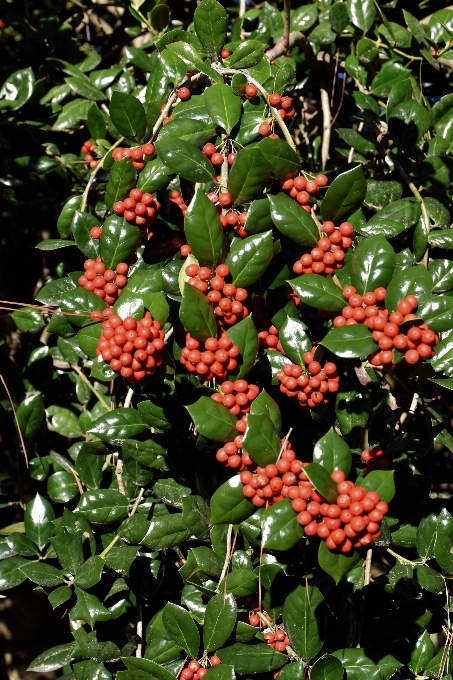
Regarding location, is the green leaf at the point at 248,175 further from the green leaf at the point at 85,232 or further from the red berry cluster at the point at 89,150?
the red berry cluster at the point at 89,150

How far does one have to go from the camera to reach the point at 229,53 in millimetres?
1758

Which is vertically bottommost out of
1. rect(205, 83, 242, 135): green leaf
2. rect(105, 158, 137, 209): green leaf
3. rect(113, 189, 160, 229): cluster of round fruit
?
rect(113, 189, 160, 229): cluster of round fruit

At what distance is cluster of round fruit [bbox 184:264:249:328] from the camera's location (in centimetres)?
134

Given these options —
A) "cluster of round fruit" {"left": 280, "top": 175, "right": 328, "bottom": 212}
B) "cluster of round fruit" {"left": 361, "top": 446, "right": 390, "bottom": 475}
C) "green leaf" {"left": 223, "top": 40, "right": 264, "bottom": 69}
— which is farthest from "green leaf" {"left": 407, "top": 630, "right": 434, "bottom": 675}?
"green leaf" {"left": 223, "top": 40, "right": 264, "bottom": 69}

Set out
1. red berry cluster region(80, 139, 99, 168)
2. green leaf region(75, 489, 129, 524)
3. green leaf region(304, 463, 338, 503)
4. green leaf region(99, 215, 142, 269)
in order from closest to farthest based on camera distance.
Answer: green leaf region(304, 463, 338, 503), green leaf region(99, 215, 142, 269), green leaf region(75, 489, 129, 524), red berry cluster region(80, 139, 99, 168)

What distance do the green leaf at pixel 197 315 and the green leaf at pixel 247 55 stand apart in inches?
27.9

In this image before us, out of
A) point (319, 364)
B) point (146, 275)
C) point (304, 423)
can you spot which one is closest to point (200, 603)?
point (304, 423)

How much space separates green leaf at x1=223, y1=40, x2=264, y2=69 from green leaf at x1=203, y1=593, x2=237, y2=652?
1.29 meters

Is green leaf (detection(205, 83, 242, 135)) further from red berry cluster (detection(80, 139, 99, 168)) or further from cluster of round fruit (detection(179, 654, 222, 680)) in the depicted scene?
cluster of round fruit (detection(179, 654, 222, 680))

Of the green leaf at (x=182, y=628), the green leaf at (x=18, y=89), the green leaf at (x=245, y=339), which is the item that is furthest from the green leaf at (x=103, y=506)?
the green leaf at (x=18, y=89)

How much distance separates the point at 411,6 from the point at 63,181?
1517 millimetres

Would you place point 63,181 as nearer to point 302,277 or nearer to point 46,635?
point 302,277

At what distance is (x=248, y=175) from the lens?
54.4 inches

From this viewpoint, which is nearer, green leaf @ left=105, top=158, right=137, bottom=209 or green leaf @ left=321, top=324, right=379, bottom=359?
green leaf @ left=321, top=324, right=379, bottom=359
